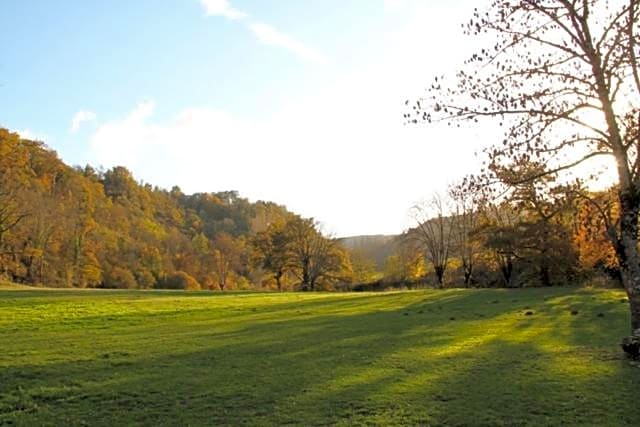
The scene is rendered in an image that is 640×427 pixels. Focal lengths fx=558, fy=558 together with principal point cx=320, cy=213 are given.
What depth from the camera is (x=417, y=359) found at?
13.0 metres

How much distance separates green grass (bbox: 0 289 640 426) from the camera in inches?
336

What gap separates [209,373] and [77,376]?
2.67m

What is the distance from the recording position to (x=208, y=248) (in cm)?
10206

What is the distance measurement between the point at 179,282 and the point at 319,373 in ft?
258

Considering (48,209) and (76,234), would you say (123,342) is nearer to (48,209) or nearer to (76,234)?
(48,209)

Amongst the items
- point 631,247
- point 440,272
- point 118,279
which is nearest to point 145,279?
point 118,279

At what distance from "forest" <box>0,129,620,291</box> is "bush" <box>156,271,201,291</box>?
22 centimetres

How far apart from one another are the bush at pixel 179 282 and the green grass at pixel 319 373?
210ft

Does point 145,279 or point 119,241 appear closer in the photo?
point 145,279

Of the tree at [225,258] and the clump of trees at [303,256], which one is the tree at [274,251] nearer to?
the clump of trees at [303,256]

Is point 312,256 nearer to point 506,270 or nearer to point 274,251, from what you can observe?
point 274,251

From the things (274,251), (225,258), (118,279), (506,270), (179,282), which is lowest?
(179,282)

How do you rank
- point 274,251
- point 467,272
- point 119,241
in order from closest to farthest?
point 467,272
point 274,251
point 119,241

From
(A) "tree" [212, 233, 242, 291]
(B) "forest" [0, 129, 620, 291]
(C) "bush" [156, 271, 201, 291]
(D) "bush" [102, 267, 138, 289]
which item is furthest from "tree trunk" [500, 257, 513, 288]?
(A) "tree" [212, 233, 242, 291]
